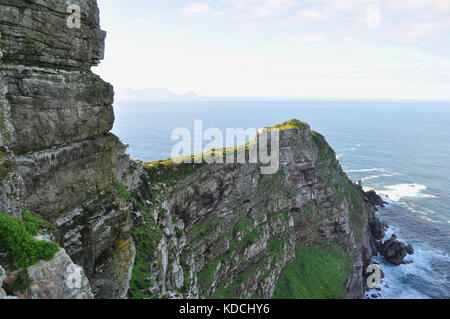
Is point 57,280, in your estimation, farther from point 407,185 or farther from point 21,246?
point 407,185

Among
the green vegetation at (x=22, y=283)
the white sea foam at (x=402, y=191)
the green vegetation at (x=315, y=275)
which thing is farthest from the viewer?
the white sea foam at (x=402, y=191)

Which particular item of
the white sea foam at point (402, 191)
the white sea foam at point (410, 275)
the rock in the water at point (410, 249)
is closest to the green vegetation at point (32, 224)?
the white sea foam at point (410, 275)

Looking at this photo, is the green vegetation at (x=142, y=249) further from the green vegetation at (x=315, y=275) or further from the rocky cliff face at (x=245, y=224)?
the green vegetation at (x=315, y=275)

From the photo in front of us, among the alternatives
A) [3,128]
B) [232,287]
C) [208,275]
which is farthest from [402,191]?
[3,128]

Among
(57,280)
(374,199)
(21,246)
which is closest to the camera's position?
(57,280)

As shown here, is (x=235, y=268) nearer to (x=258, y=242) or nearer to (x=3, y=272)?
(x=258, y=242)

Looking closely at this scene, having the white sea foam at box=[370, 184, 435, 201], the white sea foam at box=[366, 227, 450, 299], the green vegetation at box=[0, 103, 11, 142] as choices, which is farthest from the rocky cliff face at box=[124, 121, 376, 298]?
the white sea foam at box=[370, 184, 435, 201]
